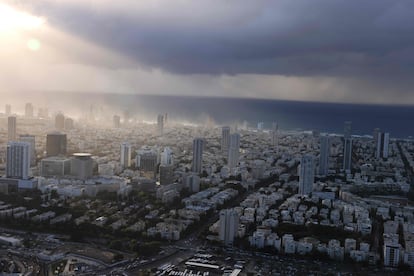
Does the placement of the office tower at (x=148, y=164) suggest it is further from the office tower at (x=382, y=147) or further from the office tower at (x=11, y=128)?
the office tower at (x=382, y=147)

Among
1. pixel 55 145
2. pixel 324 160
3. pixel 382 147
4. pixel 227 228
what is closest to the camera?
pixel 227 228

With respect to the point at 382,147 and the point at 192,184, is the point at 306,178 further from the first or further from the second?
the point at 382,147

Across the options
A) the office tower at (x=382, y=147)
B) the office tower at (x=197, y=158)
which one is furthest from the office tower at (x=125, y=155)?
the office tower at (x=382, y=147)

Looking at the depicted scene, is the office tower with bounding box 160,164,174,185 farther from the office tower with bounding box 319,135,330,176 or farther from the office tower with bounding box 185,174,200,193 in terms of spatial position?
the office tower with bounding box 319,135,330,176

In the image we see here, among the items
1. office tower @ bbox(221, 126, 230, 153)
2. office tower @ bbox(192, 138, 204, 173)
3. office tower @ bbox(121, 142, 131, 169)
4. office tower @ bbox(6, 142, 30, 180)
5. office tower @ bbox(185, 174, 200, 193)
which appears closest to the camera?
office tower @ bbox(6, 142, 30, 180)

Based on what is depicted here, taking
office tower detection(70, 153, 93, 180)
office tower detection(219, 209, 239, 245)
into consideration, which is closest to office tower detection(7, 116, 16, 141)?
office tower detection(70, 153, 93, 180)

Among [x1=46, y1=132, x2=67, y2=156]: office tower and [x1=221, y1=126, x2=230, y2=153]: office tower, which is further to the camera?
[x1=221, y1=126, x2=230, y2=153]: office tower

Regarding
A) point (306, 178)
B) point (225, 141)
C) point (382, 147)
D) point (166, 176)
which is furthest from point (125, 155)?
point (382, 147)

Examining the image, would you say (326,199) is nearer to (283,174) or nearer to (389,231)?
(389,231)

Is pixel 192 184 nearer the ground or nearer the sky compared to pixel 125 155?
nearer the ground
